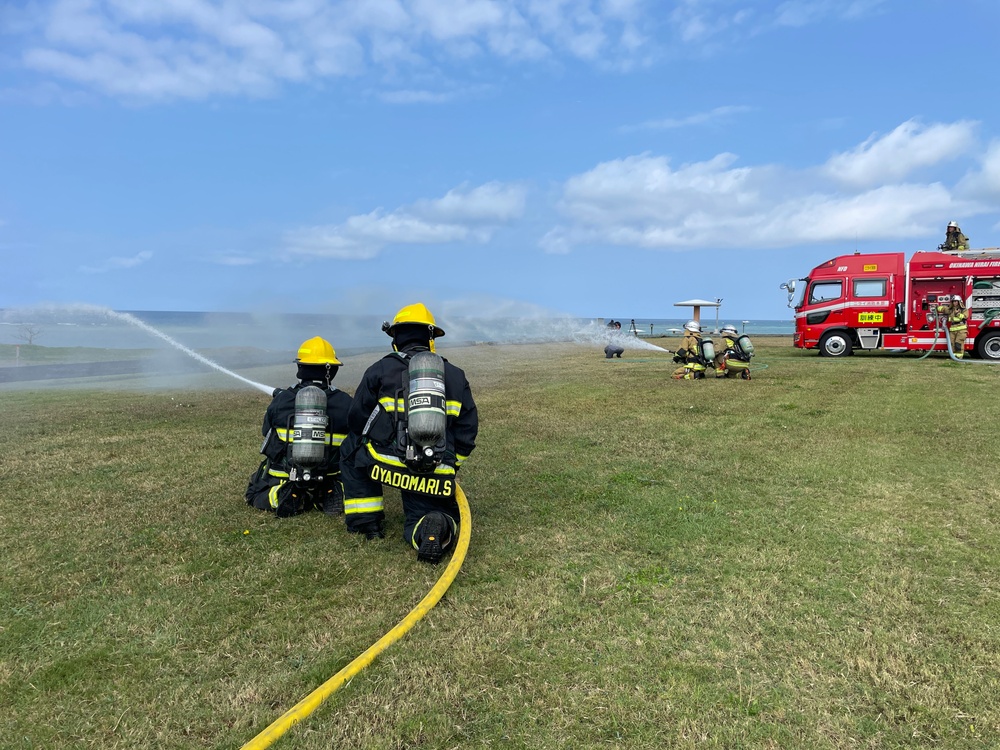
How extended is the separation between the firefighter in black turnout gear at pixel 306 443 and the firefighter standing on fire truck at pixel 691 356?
12649mm

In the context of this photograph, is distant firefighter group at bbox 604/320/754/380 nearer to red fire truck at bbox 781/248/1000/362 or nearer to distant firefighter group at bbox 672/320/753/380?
distant firefighter group at bbox 672/320/753/380

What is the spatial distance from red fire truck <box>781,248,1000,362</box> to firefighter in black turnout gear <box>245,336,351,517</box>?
72.4ft

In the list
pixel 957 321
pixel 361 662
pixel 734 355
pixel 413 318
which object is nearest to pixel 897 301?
pixel 957 321

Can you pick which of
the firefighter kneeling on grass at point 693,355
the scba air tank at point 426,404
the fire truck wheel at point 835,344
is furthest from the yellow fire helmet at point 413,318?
the fire truck wheel at point 835,344

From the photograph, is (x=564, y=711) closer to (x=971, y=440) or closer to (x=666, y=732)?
(x=666, y=732)

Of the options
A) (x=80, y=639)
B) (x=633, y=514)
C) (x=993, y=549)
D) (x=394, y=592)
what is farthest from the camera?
(x=633, y=514)

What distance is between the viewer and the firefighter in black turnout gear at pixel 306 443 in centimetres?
564

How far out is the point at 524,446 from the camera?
907 centimetres

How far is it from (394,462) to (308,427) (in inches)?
43.7

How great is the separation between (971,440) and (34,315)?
22831mm

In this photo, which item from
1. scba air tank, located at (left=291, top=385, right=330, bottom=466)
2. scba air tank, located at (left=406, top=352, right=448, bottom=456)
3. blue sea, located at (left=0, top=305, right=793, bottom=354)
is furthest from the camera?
blue sea, located at (left=0, top=305, right=793, bottom=354)

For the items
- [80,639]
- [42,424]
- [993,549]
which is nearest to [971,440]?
[993,549]

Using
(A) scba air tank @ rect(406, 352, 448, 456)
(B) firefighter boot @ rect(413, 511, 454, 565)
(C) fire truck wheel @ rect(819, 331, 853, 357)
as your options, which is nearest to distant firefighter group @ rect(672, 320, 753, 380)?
(C) fire truck wheel @ rect(819, 331, 853, 357)

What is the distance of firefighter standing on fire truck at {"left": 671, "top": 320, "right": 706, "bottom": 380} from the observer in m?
17.0
